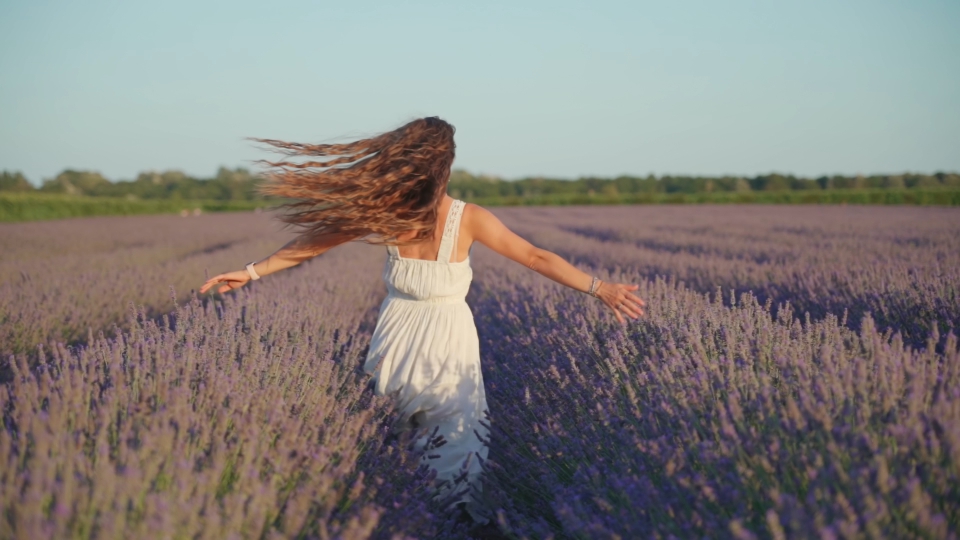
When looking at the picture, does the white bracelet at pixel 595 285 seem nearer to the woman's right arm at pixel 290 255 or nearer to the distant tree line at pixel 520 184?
the woman's right arm at pixel 290 255

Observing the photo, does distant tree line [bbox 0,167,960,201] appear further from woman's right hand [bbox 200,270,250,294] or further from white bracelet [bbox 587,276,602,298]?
white bracelet [bbox 587,276,602,298]

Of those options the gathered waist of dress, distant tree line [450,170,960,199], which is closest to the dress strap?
the gathered waist of dress

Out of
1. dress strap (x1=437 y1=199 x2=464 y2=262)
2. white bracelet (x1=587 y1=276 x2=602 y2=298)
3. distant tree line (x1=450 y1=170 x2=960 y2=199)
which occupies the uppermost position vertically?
distant tree line (x1=450 y1=170 x2=960 y2=199)

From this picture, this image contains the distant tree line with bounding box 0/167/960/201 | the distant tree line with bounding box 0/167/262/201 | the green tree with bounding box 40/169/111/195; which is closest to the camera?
the distant tree line with bounding box 0/167/960/201

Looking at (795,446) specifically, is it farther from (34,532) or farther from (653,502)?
(34,532)

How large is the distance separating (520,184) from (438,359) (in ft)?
170

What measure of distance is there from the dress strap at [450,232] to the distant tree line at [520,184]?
38.0 metres

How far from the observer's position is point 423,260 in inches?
99.4

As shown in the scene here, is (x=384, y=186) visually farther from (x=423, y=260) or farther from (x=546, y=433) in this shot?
(x=546, y=433)

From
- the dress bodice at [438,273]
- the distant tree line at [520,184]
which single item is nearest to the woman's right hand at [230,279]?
the dress bodice at [438,273]

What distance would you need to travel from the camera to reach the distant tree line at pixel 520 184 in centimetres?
4012

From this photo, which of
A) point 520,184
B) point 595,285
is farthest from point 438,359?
point 520,184

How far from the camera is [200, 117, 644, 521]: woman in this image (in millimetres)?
2428

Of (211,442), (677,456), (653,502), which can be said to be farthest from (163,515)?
(677,456)
